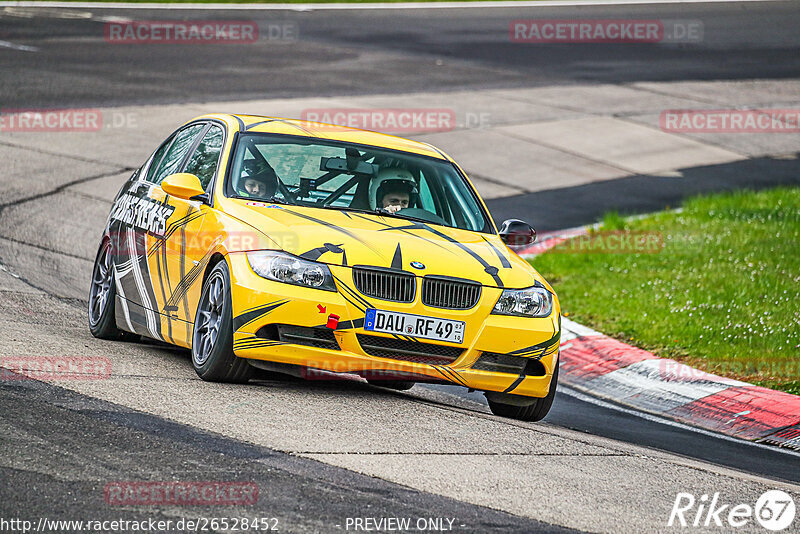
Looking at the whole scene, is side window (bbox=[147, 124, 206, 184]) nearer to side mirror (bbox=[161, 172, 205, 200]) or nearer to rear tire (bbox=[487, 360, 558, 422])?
side mirror (bbox=[161, 172, 205, 200])

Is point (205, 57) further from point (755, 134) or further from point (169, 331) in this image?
point (169, 331)

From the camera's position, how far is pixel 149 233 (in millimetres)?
8688

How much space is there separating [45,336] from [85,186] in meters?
7.56

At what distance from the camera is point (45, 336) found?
8.35 meters

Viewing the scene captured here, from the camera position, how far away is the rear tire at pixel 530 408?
314 inches

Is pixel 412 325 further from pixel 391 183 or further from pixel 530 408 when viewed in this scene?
pixel 391 183

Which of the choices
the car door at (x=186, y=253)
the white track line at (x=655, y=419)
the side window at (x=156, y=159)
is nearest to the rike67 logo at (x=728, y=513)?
the white track line at (x=655, y=419)

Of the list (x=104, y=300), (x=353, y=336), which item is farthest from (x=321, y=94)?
(x=353, y=336)

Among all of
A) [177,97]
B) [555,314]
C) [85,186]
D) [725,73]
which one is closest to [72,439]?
[555,314]

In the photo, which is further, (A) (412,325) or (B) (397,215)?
(B) (397,215)

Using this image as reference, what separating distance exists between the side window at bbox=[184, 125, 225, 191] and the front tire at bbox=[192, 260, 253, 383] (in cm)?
100

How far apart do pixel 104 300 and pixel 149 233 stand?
85 centimetres

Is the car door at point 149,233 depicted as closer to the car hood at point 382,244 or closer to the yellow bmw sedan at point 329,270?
the yellow bmw sedan at point 329,270

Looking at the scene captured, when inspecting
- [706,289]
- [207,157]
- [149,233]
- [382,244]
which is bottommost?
[706,289]
